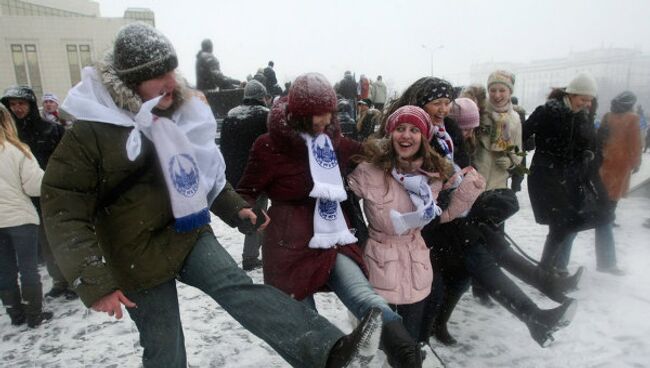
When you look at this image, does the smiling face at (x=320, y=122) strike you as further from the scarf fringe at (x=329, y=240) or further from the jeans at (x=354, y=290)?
the jeans at (x=354, y=290)

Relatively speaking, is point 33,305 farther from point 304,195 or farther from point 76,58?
point 76,58

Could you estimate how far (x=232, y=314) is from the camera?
6.49ft

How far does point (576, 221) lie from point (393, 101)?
2.27 meters

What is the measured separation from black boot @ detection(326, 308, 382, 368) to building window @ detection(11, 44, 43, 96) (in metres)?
42.9

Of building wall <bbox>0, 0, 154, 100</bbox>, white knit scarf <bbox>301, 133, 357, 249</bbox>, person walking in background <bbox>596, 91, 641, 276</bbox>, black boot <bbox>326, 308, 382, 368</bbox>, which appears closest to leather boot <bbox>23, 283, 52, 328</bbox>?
white knit scarf <bbox>301, 133, 357, 249</bbox>

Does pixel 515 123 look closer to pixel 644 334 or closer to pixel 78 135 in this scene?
pixel 644 334

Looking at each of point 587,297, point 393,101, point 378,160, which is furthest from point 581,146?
point 378,160

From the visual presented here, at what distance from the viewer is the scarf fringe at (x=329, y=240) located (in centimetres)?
240

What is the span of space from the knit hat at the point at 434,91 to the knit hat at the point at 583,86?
5.50ft

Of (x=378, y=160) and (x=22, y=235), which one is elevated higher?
(x=378, y=160)

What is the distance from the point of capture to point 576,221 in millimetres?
4027

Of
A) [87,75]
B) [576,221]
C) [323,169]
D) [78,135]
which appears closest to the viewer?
[78,135]

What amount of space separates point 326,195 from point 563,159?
281 cm

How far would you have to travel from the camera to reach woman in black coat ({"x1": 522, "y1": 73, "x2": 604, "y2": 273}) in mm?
3973
